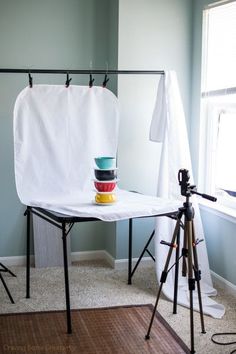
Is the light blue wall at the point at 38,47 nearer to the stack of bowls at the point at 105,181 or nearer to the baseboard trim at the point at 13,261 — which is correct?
the baseboard trim at the point at 13,261

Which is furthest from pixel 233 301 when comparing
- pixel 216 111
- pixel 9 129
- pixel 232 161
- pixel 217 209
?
pixel 9 129

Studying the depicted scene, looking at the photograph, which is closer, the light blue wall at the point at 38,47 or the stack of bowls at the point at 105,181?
the stack of bowls at the point at 105,181

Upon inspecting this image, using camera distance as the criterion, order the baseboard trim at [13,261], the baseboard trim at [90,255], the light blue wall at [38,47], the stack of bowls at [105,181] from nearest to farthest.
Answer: the stack of bowls at [105,181] → the light blue wall at [38,47] → the baseboard trim at [13,261] → the baseboard trim at [90,255]

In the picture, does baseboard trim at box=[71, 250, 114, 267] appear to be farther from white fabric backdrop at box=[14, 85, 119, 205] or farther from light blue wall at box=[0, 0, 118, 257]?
white fabric backdrop at box=[14, 85, 119, 205]

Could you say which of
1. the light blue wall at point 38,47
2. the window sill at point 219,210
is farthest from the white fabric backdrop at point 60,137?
the window sill at point 219,210

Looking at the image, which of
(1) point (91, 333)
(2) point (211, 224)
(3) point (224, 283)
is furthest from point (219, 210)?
(1) point (91, 333)

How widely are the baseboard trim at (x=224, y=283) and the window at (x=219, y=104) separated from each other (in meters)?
0.60

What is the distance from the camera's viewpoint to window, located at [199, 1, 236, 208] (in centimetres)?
397

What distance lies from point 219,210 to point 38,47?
2.11 m

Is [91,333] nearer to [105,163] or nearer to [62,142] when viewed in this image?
[105,163]

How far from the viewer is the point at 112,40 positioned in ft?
14.8

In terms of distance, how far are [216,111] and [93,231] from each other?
160cm

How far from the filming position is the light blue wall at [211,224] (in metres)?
3.95

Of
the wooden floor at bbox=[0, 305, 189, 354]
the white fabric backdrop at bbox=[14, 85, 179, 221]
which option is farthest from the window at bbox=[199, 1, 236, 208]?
the wooden floor at bbox=[0, 305, 189, 354]
